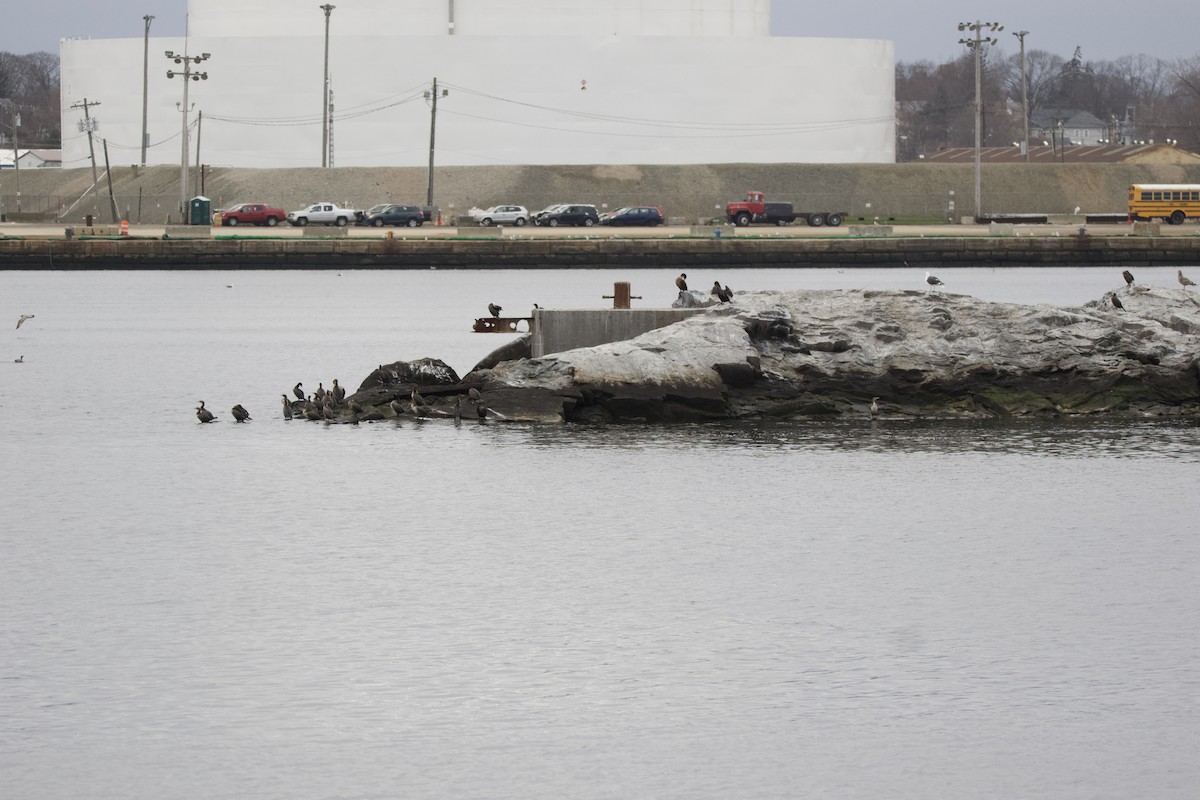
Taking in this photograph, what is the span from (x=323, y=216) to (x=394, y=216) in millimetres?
2833

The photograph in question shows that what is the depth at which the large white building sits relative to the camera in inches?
2776

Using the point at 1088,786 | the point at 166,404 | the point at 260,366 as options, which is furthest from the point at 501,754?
the point at 260,366

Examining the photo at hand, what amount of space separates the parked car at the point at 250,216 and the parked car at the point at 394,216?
122 inches

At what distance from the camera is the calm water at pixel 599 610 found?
26.8ft

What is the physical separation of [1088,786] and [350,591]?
16.9 feet

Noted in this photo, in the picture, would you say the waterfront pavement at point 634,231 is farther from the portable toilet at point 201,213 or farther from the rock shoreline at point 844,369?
the rock shoreline at point 844,369

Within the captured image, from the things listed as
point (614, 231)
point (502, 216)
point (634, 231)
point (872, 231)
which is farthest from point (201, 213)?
point (872, 231)

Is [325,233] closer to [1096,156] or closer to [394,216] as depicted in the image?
[394,216]

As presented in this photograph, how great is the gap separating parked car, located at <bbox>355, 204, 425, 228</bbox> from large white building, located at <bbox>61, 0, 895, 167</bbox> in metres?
10.8

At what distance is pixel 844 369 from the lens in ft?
63.4

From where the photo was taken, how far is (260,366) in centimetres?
2733

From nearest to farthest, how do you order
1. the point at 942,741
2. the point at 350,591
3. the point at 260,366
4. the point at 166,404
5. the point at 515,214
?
the point at 942,741, the point at 350,591, the point at 166,404, the point at 260,366, the point at 515,214

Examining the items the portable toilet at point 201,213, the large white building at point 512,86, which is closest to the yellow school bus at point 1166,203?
the large white building at point 512,86

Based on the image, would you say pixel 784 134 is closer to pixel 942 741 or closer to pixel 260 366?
pixel 260 366
